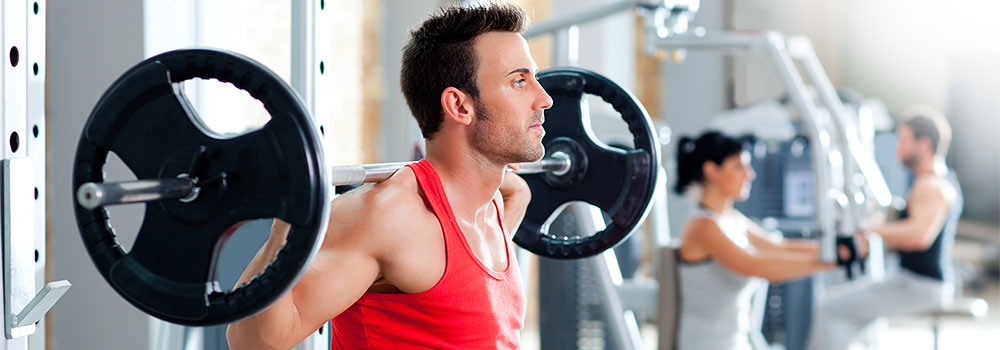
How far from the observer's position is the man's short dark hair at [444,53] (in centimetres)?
99

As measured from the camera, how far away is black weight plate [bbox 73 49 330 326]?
70cm

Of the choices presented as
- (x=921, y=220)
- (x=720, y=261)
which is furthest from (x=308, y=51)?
(x=921, y=220)

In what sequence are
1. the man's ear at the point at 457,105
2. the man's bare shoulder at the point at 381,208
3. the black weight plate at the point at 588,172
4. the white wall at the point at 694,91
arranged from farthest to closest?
1. the white wall at the point at 694,91
2. the black weight plate at the point at 588,172
3. the man's ear at the point at 457,105
4. the man's bare shoulder at the point at 381,208

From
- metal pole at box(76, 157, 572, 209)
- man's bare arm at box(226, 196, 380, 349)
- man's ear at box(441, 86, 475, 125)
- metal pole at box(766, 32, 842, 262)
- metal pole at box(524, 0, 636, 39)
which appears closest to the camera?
metal pole at box(76, 157, 572, 209)

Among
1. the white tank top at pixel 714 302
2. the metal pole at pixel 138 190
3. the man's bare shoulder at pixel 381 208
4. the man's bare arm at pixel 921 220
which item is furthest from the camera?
the man's bare arm at pixel 921 220

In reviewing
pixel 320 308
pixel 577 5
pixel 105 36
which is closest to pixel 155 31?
pixel 105 36

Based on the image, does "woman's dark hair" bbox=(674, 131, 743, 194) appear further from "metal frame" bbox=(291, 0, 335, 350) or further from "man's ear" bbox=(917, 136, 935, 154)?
"metal frame" bbox=(291, 0, 335, 350)

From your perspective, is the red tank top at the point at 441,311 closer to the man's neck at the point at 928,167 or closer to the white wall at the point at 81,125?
the white wall at the point at 81,125

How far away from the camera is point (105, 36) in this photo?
157cm

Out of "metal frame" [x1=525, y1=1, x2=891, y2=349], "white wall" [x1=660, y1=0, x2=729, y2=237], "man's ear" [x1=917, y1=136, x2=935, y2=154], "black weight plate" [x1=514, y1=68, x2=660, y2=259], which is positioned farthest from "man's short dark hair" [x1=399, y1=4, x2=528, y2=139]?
"white wall" [x1=660, y1=0, x2=729, y2=237]

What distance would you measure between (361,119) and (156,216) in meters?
2.57

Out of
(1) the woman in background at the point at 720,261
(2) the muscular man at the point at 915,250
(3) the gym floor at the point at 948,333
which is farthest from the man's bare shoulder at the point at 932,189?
(3) the gym floor at the point at 948,333

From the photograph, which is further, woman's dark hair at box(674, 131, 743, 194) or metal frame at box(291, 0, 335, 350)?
woman's dark hair at box(674, 131, 743, 194)

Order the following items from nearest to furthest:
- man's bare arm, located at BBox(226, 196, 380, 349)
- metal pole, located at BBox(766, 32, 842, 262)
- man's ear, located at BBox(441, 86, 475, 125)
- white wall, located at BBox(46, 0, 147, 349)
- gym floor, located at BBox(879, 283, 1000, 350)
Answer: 1. man's bare arm, located at BBox(226, 196, 380, 349)
2. man's ear, located at BBox(441, 86, 475, 125)
3. white wall, located at BBox(46, 0, 147, 349)
4. metal pole, located at BBox(766, 32, 842, 262)
5. gym floor, located at BBox(879, 283, 1000, 350)
